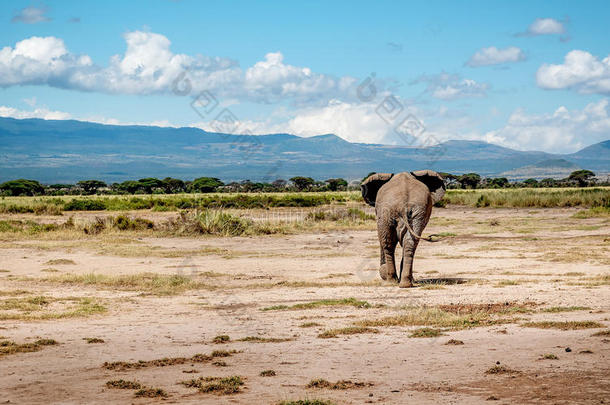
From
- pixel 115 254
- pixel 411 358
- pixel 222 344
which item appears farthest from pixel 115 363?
pixel 115 254

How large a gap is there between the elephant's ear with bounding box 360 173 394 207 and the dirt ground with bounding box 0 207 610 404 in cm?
214

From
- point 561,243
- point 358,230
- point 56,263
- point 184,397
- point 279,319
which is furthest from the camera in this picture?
point 358,230

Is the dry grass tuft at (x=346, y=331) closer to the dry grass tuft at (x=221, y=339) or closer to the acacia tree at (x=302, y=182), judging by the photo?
the dry grass tuft at (x=221, y=339)

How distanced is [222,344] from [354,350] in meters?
1.99

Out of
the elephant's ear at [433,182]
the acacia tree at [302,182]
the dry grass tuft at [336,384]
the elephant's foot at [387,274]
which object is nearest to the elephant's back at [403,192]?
the elephant's ear at [433,182]

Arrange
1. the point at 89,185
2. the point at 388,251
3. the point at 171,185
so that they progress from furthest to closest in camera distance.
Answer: the point at 89,185 → the point at 171,185 → the point at 388,251

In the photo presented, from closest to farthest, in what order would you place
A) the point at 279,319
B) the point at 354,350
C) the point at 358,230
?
the point at 354,350, the point at 279,319, the point at 358,230

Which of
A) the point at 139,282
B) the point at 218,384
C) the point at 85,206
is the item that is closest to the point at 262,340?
the point at 218,384

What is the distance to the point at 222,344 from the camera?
1155 centimetres

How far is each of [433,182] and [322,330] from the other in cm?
719

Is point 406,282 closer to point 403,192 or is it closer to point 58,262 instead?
point 403,192

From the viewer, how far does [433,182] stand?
18.5 meters

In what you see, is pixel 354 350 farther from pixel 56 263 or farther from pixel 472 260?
pixel 56 263

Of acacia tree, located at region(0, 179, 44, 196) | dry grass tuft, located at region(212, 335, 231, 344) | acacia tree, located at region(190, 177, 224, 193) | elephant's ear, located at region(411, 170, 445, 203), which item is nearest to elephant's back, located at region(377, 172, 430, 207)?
elephant's ear, located at region(411, 170, 445, 203)
